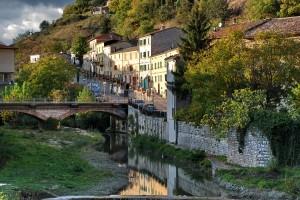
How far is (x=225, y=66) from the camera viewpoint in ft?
158

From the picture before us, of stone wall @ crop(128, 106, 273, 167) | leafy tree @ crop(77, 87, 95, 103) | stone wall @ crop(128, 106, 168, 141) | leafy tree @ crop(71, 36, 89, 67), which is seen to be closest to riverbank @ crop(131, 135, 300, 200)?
stone wall @ crop(128, 106, 273, 167)

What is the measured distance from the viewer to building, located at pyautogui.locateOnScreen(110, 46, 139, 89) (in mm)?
119887

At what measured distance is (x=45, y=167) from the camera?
4772cm

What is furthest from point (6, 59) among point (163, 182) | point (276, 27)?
point (163, 182)

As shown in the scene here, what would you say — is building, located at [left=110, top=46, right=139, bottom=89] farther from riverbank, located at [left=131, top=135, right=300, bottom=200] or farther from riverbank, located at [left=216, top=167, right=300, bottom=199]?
riverbank, located at [left=216, top=167, right=300, bottom=199]

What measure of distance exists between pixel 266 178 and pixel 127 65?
8753 centimetres

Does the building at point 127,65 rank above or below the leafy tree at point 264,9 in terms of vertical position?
below

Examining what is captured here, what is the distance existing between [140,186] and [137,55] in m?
74.5

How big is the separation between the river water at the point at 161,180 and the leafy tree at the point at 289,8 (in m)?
35.1

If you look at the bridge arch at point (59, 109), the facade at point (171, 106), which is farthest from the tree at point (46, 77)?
the facade at point (171, 106)

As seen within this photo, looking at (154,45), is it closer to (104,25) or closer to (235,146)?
(235,146)

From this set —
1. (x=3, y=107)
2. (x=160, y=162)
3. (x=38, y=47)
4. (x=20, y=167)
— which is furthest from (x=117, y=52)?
(x=20, y=167)

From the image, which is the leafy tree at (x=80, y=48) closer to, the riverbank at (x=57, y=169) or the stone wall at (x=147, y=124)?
the stone wall at (x=147, y=124)

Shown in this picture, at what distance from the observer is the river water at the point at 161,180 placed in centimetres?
4081
